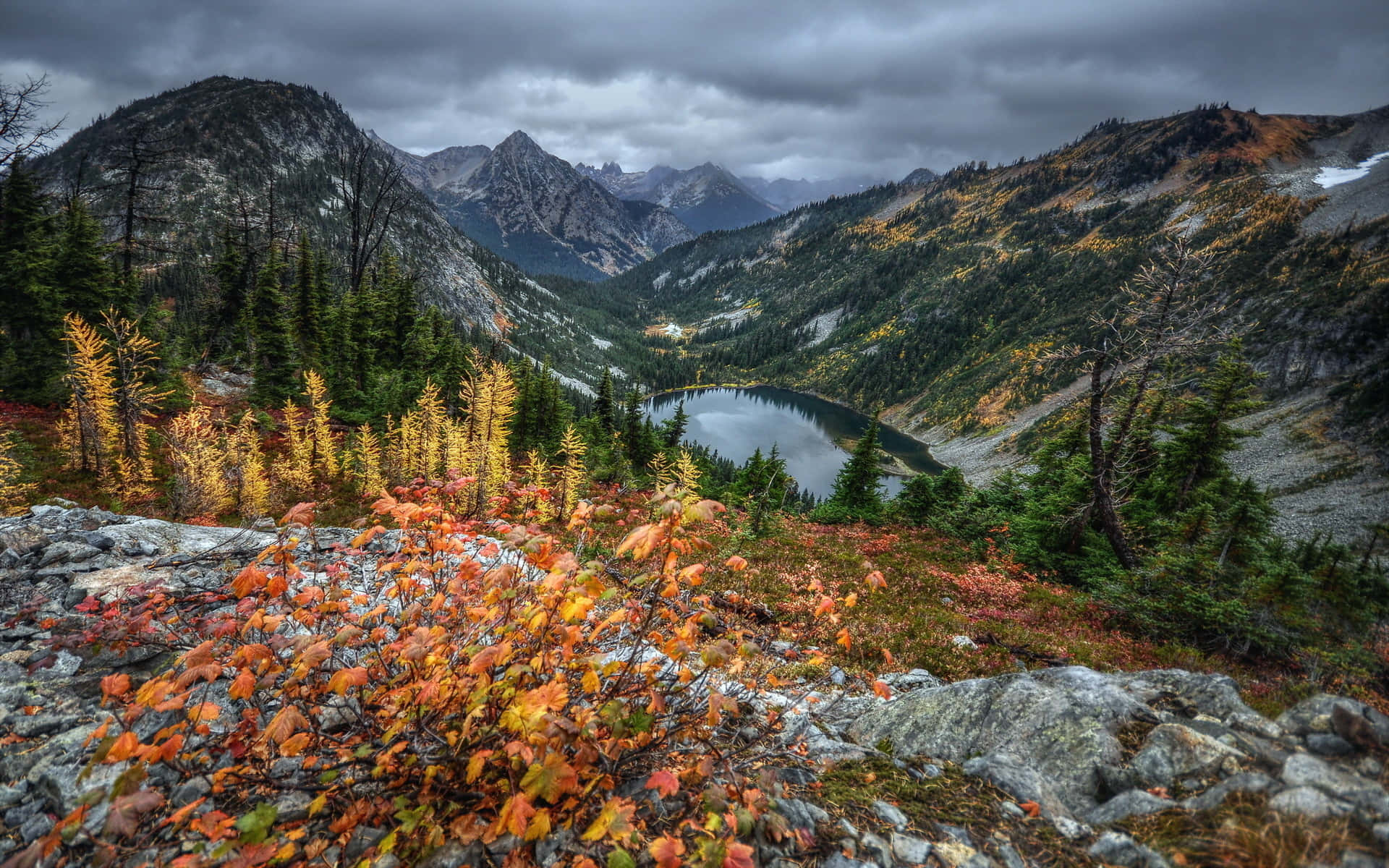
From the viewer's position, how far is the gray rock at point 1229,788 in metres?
2.88

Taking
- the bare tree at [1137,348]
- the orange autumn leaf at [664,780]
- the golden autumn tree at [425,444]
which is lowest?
the golden autumn tree at [425,444]

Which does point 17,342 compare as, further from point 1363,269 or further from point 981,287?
point 981,287

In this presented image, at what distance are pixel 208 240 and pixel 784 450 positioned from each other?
482ft

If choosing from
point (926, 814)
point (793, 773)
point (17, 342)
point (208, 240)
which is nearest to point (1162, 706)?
point (926, 814)

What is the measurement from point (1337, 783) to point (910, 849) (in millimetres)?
→ 2400

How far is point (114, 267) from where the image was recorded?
24.9m

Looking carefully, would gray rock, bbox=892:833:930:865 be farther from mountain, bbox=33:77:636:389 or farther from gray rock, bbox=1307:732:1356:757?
mountain, bbox=33:77:636:389

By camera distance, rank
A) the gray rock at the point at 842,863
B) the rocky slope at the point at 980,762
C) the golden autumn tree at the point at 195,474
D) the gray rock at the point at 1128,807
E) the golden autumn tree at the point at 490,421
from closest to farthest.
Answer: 1. the rocky slope at the point at 980,762
2. the gray rock at the point at 842,863
3. the gray rock at the point at 1128,807
4. the golden autumn tree at the point at 195,474
5. the golden autumn tree at the point at 490,421

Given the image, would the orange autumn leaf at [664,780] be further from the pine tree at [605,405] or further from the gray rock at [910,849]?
the pine tree at [605,405]

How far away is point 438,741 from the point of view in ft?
11.4

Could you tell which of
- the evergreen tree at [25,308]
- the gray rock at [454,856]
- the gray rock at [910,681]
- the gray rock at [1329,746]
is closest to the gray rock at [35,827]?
the gray rock at [454,856]

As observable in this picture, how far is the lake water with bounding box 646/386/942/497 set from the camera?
100562mm

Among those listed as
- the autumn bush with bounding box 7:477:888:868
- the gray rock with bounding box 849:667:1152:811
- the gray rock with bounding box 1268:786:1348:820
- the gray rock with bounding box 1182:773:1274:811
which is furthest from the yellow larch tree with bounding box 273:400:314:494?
the gray rock with bounding box 1268:786:1348:820

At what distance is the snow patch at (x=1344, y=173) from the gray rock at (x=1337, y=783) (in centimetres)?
26010
